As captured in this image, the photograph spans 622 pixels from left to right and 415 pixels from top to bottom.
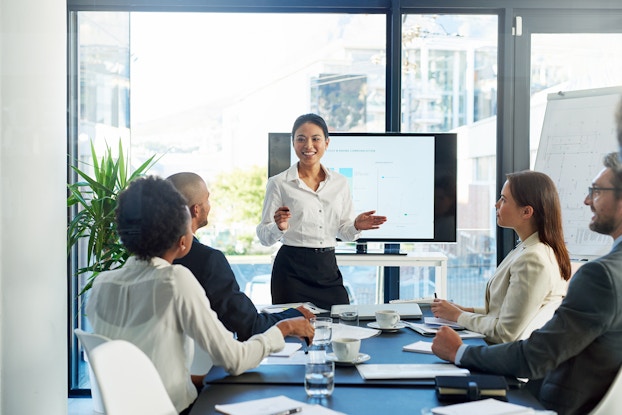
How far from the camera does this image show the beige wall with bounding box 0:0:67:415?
2699 millimetres

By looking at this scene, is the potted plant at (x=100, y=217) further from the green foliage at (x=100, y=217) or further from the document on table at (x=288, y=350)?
the document on table at (x=288, y=350)

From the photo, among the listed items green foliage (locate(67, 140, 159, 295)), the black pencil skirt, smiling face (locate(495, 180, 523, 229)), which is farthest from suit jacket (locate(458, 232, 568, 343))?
green foliage (locate(67, 140, 159, 295))

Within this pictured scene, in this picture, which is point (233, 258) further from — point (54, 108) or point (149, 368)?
point (149, 368)

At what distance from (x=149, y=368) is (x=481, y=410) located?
73 cm

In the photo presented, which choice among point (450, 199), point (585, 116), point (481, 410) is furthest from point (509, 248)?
point (481, 410)

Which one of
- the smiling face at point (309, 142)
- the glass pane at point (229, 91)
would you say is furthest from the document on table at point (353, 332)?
the glass pane at point (229, 91)

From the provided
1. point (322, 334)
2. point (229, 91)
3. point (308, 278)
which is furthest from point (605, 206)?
point (229, 91)

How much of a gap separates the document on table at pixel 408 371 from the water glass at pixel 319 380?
18 centimetres

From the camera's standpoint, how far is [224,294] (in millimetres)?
2234

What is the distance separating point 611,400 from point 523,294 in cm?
58

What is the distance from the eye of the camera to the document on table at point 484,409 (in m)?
1.51

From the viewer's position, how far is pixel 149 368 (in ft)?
5.25

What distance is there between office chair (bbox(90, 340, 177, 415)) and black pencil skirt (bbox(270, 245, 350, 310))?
1918 mm

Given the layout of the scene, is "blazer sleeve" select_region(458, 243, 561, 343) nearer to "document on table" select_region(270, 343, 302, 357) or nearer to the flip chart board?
"document on table" select_region(270, 343, 302, 357)
